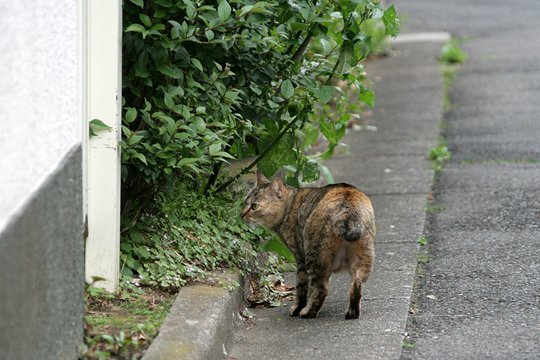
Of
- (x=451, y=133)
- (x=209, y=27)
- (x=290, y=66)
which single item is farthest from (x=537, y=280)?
(x=451, y=133)

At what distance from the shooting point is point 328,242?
16.9ft

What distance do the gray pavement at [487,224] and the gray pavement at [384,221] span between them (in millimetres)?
130

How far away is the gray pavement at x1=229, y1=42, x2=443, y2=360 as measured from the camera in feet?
15.7

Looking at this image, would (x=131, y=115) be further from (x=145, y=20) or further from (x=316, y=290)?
(x=316, y=290)

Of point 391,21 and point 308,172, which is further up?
point 391,21

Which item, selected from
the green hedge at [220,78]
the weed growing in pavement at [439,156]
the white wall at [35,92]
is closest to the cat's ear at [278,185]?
the green hedge at [220,78]

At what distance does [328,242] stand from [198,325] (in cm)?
106

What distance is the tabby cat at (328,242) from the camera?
16.7 ft

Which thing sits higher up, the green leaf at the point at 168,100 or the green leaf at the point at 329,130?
the green leaf at the point at 168,100

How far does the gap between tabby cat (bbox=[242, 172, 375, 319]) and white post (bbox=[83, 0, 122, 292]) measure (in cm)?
109

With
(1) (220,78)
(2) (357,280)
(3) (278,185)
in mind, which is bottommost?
(2) (357,280)

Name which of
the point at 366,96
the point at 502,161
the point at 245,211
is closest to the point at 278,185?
the point at 245,211

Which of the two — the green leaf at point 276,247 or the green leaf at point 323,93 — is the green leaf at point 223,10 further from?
the green leaf at point 276,247

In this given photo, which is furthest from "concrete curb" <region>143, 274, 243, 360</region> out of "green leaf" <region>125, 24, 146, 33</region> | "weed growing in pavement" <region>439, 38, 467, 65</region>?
"weed growing in pavement" <region>439, 38, 467, 65</region>
